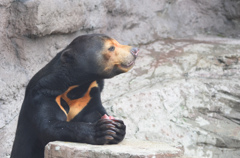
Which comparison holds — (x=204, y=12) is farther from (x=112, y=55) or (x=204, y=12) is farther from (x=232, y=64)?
(x=112, y=55)

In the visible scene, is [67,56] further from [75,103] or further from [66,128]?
[66,128]

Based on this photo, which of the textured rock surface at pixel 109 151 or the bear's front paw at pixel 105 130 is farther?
the bear's front paw at pixel 105 130

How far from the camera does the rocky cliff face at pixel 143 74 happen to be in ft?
17.6

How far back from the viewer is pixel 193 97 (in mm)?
5828

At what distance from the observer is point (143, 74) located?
6.34 meters

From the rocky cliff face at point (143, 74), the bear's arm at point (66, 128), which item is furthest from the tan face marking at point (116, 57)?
the rocky cliff face at point (143, 74)

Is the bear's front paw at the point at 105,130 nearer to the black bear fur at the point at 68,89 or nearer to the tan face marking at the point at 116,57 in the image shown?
the black bear fur at the point at 68,89

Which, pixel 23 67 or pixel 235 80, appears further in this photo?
pixel 235 80

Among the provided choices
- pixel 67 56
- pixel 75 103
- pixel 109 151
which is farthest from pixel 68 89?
pixel 109 151

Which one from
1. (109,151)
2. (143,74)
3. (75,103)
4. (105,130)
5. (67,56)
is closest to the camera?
(109,151)

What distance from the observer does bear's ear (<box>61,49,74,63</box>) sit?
3.94m

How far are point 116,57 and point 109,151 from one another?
106 centimetres

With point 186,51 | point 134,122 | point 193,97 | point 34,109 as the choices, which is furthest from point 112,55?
point 186,51

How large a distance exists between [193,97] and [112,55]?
212 cm
